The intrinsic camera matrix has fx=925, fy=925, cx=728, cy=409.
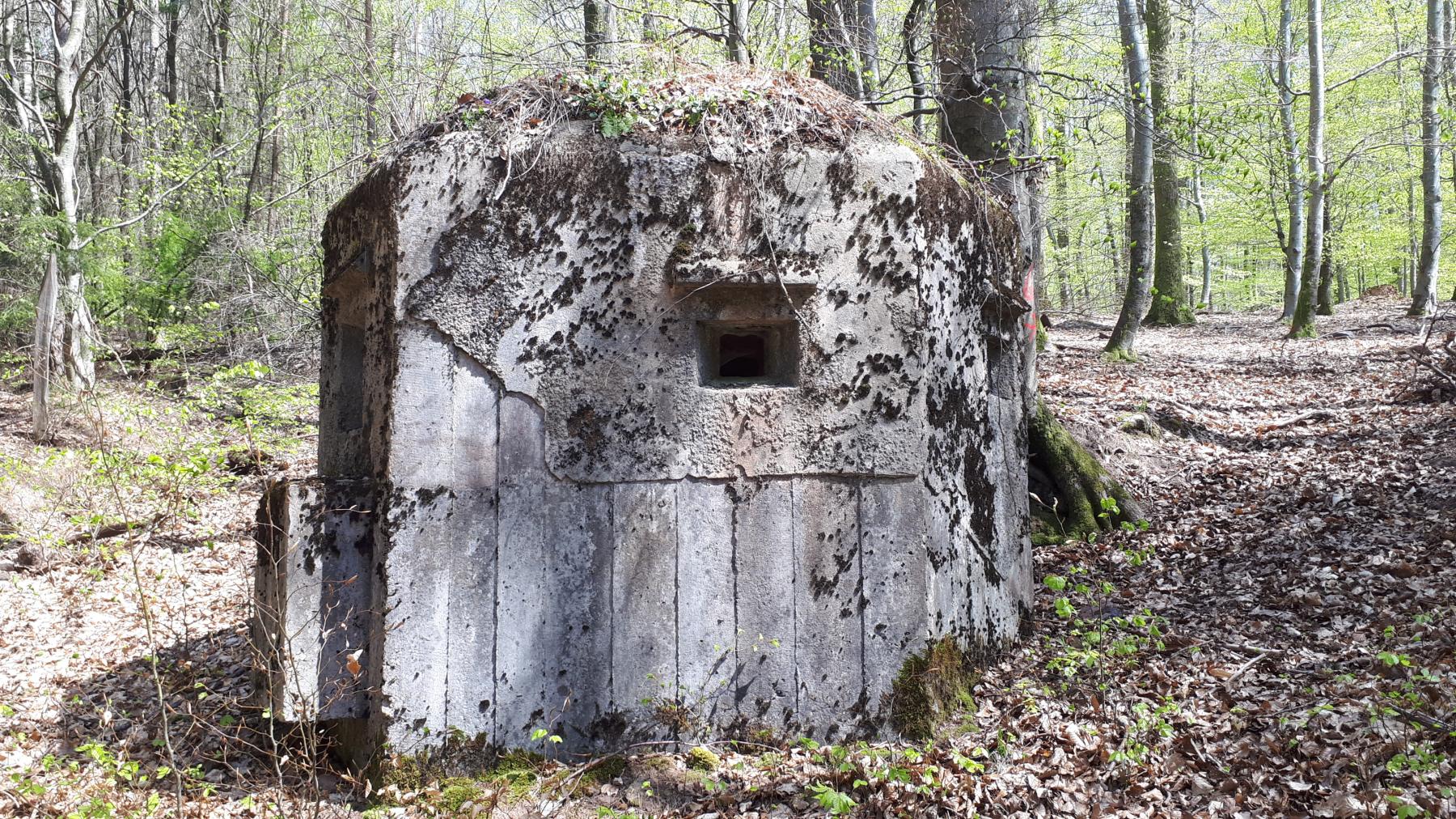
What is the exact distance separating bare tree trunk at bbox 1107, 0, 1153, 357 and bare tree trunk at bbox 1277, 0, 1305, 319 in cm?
192

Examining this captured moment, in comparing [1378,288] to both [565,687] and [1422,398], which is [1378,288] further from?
[565,687]

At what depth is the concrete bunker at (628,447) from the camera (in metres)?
3.61

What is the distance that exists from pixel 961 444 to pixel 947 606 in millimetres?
735

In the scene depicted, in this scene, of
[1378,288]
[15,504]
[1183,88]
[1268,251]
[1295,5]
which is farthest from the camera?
[1378,288]

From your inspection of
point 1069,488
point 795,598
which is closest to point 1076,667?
point 795,598

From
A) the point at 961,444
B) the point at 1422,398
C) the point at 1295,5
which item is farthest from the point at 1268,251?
Result: the point at 961,444

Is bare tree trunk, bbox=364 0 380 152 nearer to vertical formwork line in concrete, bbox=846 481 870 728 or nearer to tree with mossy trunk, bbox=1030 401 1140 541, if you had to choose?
tree with mossy trunk, bbox=1030 401 1140 541

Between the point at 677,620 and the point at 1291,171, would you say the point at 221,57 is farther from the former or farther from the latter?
the point at 1291,171

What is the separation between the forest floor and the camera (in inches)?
134

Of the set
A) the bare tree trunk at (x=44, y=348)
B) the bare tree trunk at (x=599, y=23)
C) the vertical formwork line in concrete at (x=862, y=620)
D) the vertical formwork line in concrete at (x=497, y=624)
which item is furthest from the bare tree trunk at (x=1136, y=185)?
the bare tree trunk at (x=44, y=348)

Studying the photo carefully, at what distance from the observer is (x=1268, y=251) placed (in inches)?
838

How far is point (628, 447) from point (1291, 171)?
11.9 m

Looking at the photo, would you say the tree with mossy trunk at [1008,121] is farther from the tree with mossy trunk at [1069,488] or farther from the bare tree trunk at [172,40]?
the bare tree trunk at [172,40]

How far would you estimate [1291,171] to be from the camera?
12.1m
